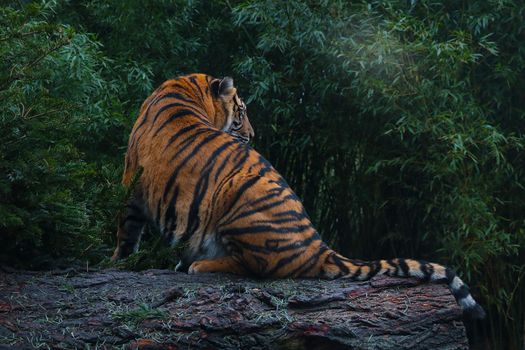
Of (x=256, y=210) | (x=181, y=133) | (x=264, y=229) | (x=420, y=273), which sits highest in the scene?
(x=181, y=133)

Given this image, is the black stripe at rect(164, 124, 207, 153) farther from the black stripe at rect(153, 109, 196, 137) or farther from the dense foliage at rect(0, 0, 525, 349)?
the dense foliage at rect(0, 0, 525, 349)

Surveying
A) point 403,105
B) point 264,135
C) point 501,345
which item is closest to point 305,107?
point 264,135

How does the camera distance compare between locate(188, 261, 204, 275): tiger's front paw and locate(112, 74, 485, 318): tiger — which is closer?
locate(112, 74, 485, 318): tiger

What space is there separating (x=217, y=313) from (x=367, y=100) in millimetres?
3858

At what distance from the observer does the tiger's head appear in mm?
6344

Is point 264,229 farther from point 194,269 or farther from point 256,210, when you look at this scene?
point 194,269

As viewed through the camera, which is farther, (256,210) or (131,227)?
(131,227)

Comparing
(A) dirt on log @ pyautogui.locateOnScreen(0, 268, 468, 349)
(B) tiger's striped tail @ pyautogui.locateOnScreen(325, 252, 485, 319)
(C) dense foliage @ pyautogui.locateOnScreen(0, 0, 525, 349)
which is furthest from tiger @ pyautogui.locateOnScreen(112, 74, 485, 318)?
(C) dense foliage @ pyautogui.locateOnScreen(0, 0, 525, 349)

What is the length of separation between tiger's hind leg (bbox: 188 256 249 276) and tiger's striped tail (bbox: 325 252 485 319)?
1.71 feet

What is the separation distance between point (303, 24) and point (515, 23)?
1.95m

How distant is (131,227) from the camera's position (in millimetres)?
5629

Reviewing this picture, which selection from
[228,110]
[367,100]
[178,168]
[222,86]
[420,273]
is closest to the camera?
[420,273]

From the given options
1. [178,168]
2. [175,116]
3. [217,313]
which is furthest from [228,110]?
[217,313]

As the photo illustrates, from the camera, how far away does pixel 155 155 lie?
18.2 feet
